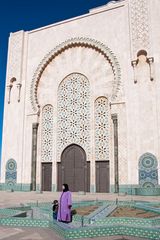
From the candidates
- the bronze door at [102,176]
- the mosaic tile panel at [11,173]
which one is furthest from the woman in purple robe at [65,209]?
the mosaic tile panel at [11,173]

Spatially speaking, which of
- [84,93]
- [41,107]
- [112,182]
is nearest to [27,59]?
[41,107]

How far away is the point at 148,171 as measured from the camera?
28.8 ft

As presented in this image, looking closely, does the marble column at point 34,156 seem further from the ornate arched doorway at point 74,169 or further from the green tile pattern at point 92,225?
the green tile pattern at point 92,225

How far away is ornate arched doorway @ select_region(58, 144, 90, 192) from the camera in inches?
394

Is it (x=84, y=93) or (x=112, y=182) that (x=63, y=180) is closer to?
(x=112, y=182)

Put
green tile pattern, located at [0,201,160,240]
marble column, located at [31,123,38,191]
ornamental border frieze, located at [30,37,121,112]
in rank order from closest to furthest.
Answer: green tile pattern, located at [0,201,160,240], ornamental border frieze, located at [30,37,121,112], marble column, located at [31,123,38,191]

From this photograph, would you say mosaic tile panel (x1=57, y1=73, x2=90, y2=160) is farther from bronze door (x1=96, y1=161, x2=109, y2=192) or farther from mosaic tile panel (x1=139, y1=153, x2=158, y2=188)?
mosaic tile panel (x1=139, y1=153, x2=158, y2=188)

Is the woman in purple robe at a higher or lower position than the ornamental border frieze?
lower

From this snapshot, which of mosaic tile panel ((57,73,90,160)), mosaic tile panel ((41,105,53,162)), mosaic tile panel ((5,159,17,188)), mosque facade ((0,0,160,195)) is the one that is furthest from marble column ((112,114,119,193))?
mosaic tile panel ((5,159,17,188))

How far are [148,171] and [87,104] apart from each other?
343 cm

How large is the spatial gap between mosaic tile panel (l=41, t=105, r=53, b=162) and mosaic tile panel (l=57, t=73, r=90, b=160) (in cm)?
39

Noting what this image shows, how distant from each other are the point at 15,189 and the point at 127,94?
585cm

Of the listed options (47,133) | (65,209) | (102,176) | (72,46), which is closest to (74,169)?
(102,176)

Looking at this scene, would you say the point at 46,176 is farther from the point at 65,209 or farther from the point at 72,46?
the point at 65,209
